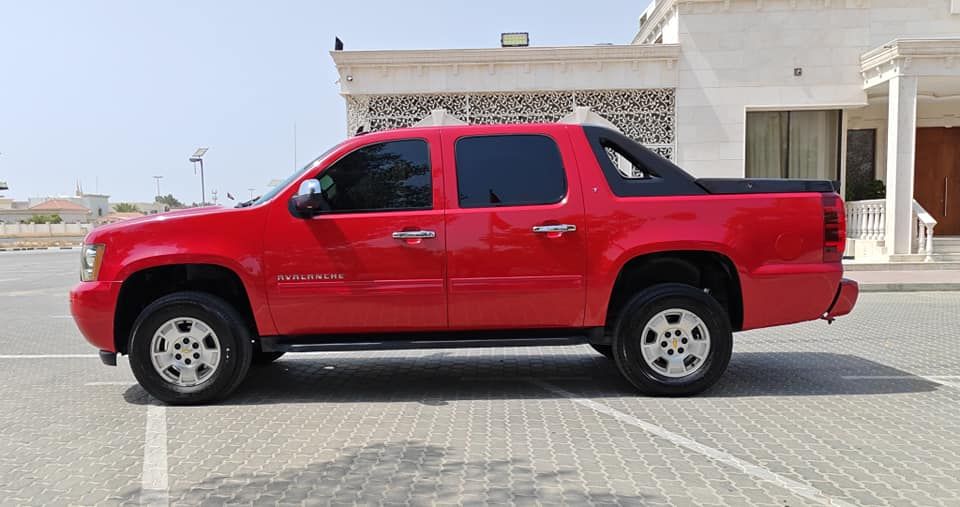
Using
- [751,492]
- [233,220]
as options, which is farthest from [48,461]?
[751,492]

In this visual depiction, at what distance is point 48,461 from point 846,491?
4538 millimetres

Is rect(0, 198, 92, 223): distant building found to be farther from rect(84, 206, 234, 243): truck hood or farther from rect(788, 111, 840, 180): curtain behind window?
rect(84, 206, 234, 243): truck hood

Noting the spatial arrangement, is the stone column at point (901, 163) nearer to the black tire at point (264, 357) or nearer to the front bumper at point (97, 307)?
the black tire at point (264, 357)

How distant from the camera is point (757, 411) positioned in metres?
4.79

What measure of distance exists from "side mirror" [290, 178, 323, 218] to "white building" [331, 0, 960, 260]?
12.4 meters

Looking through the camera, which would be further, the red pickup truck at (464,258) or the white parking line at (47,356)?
the white parking line at (47,356)

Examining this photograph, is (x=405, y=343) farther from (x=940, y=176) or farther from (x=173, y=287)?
(x=940, y=176)

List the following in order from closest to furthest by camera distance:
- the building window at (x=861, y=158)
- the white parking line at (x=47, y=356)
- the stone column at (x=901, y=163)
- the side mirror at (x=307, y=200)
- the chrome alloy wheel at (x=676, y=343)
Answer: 1. the side mirror at (x=307, y=200)
2. the chrome alloy wheel at (x=676, y=343)
3. the white parking line at (x=47, y=356)
4. the stone column at (x=901, y=163)
5. the building window at (x=861, y=158)

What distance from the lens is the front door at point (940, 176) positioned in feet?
61.4

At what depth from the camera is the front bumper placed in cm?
499

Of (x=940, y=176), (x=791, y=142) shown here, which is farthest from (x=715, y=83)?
(x=940, y=176)

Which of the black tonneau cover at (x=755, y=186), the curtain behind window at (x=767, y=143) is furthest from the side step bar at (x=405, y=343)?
the curtain behind window at (x=767, y=143)

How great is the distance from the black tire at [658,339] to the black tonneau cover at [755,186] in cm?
80

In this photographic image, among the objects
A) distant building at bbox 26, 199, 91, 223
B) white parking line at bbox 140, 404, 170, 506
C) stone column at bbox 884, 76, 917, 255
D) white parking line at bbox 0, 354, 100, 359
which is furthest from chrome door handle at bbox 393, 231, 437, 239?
distant building at bbox 26, 199, 91, 223
